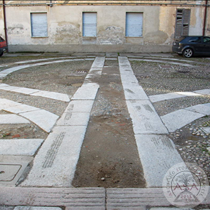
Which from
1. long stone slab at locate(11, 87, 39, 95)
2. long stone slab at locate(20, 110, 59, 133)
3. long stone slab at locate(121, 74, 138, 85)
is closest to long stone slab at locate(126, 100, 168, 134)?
long stone slab at locate(20, 110, 59, 133)

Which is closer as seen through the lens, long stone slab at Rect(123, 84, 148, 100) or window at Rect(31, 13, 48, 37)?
long stone slab at Rect(123, 84, 148, 100)

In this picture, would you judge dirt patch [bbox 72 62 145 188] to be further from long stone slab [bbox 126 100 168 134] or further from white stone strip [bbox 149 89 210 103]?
white stone strip [bbox 149 89 210 103]

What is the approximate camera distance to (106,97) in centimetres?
643

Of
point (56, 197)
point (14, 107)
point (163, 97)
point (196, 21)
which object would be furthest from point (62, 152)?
point (196, 21)

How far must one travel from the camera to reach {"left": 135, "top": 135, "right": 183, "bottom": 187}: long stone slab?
3.01m

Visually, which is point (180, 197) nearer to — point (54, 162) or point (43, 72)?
point (54, 162)

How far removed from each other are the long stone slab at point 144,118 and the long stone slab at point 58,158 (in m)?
0.97

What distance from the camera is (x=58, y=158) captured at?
3.41 metres

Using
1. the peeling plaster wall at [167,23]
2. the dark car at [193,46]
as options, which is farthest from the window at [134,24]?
the dark car at [193,46]

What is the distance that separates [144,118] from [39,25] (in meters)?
16.5

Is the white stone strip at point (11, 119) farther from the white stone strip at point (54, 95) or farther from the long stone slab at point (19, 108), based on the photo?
the white stone strip at point (54, 95)

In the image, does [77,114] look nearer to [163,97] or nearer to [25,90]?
[163,97]

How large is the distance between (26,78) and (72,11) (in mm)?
11097

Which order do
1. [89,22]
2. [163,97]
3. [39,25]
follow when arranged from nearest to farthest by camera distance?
1. [163,97]
2. [89,22]
3. [39,25]
